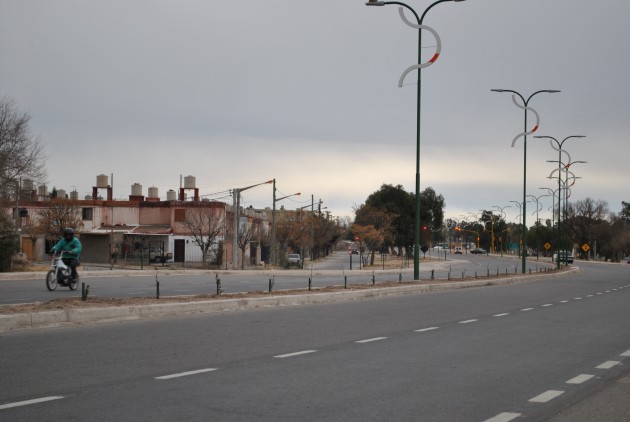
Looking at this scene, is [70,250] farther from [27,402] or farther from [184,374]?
[27,402]

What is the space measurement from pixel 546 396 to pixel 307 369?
3.00 meters

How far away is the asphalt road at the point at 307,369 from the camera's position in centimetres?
728

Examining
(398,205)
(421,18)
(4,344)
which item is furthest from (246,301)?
(398,205)

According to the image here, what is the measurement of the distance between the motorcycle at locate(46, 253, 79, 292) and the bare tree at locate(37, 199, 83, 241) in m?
50.6

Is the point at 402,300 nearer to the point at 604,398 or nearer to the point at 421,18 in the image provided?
the point at 421,18

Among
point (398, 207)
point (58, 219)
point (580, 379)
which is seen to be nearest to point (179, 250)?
point (58, 219)

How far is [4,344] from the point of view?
1148 cm

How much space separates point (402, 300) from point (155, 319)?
10.4 meters

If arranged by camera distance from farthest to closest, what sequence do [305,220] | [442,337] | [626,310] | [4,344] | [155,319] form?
[305,220]
[626,310]
[155,319]
[442,337]
[4,344]

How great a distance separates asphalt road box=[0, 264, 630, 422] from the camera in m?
7.28

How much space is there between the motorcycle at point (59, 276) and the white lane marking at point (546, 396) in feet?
56.3

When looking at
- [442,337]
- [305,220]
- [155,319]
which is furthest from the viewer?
[305,220]

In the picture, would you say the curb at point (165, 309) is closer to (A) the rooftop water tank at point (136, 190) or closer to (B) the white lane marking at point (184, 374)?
(B) the white lane marking at point (184, 374)

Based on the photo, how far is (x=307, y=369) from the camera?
9789 millimetres
